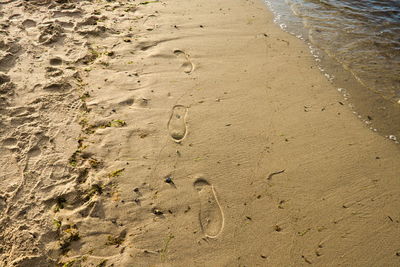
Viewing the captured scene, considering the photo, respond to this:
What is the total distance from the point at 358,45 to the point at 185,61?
3237 mm

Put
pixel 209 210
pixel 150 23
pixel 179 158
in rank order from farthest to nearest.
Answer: pixel 150 23, pixel 179 158, pixel 209 210

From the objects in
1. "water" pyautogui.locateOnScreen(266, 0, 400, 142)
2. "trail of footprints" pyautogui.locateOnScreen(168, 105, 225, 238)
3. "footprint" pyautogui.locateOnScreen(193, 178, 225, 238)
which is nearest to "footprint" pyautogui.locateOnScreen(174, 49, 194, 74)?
"trail of footprints" pyautogui.locateOnScreen(168, 105, 225, 238)

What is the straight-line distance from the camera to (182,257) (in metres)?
2.21

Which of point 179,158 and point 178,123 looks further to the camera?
point 178,123

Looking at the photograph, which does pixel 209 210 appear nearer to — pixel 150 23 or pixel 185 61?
pixel 185 61

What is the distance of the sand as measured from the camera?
228 centimetres

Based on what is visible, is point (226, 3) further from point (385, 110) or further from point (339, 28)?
point (385, 110)

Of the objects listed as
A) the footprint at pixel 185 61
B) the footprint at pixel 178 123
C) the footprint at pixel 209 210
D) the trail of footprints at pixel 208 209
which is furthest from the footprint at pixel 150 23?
the footprint at pixel 209 210

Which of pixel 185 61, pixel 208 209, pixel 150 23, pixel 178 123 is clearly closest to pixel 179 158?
pixel 178 123

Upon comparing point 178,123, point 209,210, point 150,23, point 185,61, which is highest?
point 150,23

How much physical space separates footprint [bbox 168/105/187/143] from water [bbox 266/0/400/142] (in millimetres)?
2308

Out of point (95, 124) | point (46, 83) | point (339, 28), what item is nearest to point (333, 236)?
point (95, 124)

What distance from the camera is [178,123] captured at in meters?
3.25

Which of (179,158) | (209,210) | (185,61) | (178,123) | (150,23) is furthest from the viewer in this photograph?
(150,23)
